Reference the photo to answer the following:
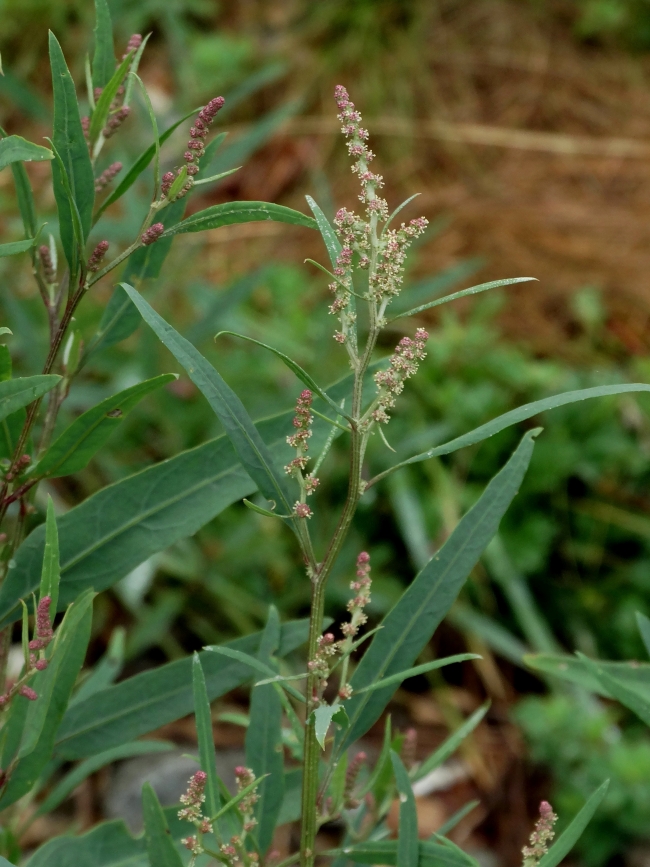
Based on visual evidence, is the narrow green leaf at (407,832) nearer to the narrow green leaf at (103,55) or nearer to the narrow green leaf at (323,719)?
the narrow green leaf at (323,719)

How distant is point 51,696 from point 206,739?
0.33ft

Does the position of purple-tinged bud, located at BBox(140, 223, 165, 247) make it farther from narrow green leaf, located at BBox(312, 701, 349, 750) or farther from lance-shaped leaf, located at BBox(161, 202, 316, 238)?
narrow green leaf, located at BBox(312, 701, 349, 750)

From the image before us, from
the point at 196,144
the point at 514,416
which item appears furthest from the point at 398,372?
the point at 196,144

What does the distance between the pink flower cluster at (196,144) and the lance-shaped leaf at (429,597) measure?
26 centimetres

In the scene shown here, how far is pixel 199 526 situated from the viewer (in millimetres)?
619

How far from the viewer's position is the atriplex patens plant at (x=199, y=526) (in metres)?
0.50

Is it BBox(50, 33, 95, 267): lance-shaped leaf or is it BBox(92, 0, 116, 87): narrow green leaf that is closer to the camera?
BBox(50, 33, 95, 267): lance-shaped leaf

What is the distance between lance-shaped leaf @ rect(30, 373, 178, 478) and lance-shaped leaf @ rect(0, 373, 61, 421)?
0.06 m

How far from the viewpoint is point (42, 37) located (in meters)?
2.66

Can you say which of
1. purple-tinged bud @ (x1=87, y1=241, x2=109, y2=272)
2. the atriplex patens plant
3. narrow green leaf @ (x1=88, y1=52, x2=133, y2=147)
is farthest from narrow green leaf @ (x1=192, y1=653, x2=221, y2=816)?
narrow green leaf @ (x1=88, y1=52, x2=133, y2=147)

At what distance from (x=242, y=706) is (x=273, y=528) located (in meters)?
0.33

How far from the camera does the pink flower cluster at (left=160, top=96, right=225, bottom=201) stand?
0.49 meters

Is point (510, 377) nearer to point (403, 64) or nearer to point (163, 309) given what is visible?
point (163, 309)

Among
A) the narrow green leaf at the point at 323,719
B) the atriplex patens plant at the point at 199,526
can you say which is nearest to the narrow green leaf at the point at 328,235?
the atriplex patens plant at the point at 199,526
